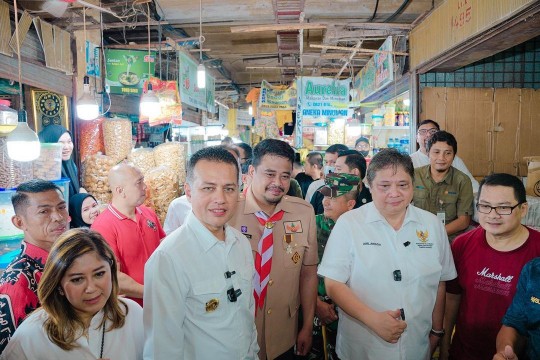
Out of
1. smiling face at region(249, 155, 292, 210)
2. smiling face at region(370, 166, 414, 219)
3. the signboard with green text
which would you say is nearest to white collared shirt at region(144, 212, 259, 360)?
smiling face at region(249, 155, 292, 210)

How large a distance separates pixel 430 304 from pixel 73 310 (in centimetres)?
181

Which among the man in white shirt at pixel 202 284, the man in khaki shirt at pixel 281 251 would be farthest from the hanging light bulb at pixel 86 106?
the man in white shirt at pixel 202 284

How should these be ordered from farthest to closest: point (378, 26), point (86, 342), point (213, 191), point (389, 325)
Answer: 1. point (378, 26)
2. point (389, 325)
3. point (213, 191)
4. point (86, 342)

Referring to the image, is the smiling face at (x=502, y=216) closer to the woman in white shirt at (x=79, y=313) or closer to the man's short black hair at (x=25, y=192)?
the woman in white shirt at (x=79, y=313)

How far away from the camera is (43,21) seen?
4398 millimetres

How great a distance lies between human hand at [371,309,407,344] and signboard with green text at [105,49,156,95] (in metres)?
5.53

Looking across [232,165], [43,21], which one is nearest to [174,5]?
[43,21]

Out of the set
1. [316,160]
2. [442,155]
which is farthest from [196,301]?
[316,160]

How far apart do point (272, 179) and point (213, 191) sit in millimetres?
709

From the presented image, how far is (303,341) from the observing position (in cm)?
255

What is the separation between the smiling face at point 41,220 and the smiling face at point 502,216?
8.11 feet

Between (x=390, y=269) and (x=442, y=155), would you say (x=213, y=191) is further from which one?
(x=442, y=155)

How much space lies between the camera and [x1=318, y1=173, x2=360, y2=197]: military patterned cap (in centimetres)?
306

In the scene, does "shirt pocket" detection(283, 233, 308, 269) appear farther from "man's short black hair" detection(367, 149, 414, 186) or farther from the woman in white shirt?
the woman in white shirt
